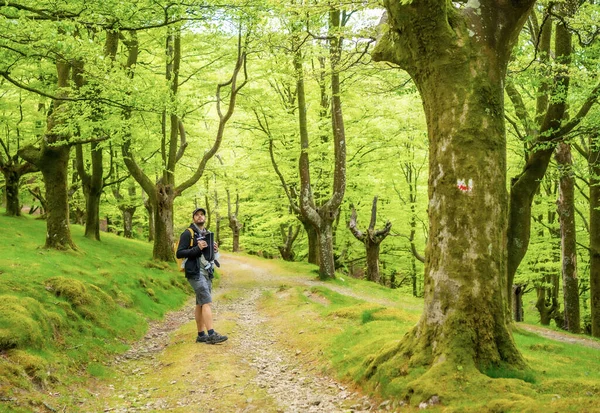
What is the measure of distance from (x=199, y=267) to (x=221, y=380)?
267cm

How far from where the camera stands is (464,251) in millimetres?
5672

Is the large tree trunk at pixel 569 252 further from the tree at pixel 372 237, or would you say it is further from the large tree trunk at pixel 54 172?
the large tree trunk at pixel 54 172

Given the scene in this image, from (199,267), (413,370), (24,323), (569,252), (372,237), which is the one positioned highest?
(199,267)

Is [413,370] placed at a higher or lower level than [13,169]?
lower

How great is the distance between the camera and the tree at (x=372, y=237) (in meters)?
23.4

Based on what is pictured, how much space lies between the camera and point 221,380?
7203 mm

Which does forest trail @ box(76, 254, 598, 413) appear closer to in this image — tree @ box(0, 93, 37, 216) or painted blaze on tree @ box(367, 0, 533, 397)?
painted blaze on tree @ box(367, 0, 533, 397)

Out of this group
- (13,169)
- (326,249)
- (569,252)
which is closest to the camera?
(569,252)

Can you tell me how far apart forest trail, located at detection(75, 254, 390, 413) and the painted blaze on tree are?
1.28 metres

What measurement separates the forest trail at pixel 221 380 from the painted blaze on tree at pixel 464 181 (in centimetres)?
128

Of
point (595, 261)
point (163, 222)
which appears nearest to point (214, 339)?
point (163, 222)

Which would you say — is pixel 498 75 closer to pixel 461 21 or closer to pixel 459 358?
pixel 461 21

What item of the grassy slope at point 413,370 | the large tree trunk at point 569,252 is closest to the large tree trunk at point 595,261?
the large tree trunk at point 569,252

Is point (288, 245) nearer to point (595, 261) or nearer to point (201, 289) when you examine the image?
point (595, 261)
